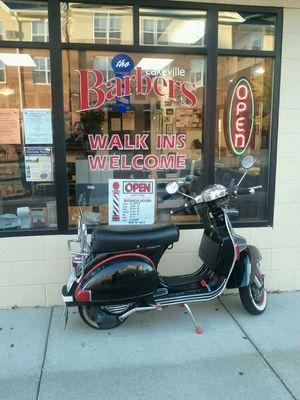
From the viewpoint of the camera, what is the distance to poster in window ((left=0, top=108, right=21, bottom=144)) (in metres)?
3.73

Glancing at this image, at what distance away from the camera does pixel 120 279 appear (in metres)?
3.10

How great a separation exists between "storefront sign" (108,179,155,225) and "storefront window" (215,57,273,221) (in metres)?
0.77

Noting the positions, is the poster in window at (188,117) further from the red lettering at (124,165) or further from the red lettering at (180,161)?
the red lettering at (124,165)

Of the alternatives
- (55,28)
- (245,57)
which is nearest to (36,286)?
(55,28)

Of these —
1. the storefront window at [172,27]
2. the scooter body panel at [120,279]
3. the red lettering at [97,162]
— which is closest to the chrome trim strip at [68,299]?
the scooter body panel at [120,279]

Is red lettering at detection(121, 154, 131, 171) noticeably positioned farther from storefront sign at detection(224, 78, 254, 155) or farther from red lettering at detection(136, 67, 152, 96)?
storefront sign at detection(224, 78, 254, 155)

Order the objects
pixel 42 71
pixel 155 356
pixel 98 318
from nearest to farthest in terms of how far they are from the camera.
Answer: pixel 155 356
pixel 98 318
pixel 42 71

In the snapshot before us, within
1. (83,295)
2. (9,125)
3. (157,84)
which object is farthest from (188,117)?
(83,295)

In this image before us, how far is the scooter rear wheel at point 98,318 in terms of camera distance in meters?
3.32

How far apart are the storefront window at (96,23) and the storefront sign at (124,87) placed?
21cm

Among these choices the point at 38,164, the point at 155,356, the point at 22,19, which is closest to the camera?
the point at 155,356

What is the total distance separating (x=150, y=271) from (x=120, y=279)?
25 centimetres

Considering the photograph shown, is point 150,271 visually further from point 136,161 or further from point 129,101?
point 129,101

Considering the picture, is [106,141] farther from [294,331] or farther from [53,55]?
[294,331]
